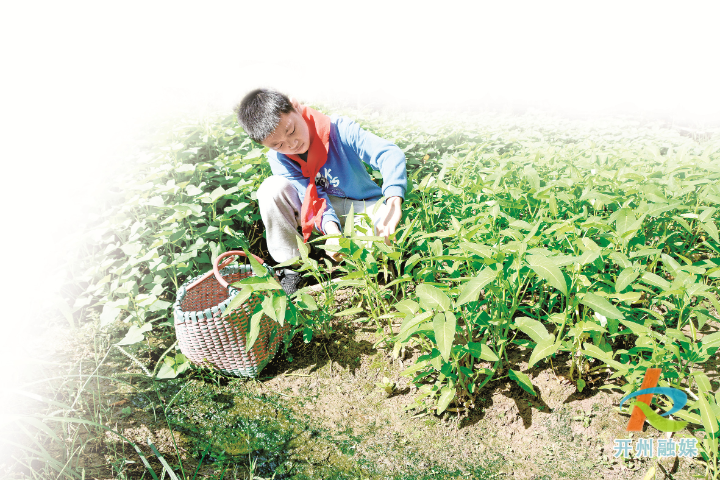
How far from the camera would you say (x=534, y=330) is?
3.80ft

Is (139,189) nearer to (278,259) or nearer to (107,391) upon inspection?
(278,259)

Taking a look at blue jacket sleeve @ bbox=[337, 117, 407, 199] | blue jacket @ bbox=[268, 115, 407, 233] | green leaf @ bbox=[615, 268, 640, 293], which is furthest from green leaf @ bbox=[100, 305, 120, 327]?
green leaf @ bbox=[615, 268, 640, 293]

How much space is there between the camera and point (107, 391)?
66.1 inches

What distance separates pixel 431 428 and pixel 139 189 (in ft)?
7.26

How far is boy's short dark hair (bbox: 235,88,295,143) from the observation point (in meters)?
1.86

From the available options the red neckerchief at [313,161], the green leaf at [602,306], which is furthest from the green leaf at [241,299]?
the green leaf at [602,306]

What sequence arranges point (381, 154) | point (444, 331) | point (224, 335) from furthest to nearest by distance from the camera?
point (381, 154) → point (224, 335) → point (444, 331)

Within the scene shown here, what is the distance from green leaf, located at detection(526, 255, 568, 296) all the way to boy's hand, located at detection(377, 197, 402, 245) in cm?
79

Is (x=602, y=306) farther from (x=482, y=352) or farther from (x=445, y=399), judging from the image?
(x=445, y=399)

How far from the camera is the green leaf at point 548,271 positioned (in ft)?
3.53

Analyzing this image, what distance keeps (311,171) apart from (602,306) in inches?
63.5

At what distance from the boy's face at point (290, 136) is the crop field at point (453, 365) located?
0.45m

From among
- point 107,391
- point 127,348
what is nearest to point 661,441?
point 107,391

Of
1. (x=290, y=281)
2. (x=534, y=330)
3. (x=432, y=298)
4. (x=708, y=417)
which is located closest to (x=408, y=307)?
(x=432, y=298)
